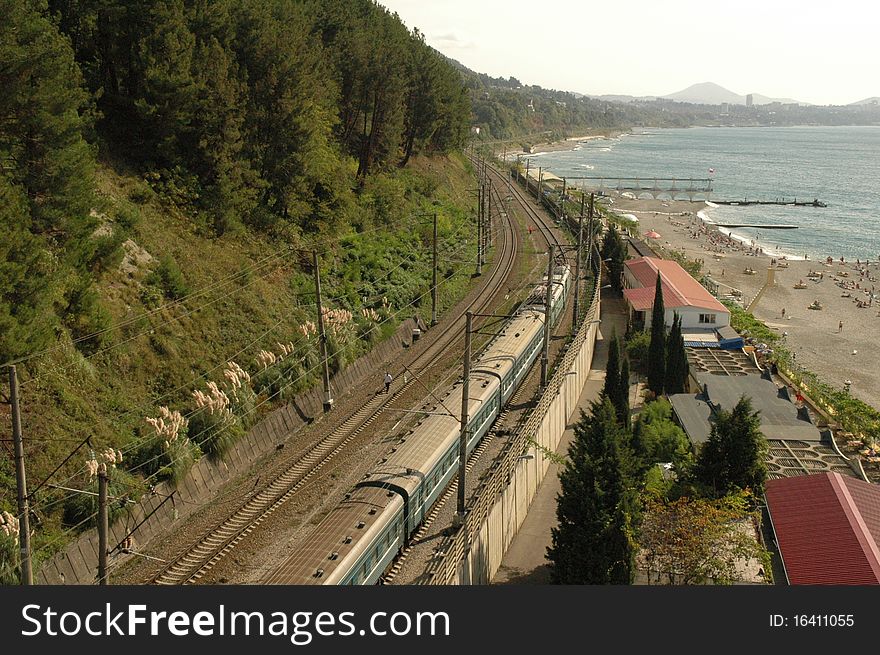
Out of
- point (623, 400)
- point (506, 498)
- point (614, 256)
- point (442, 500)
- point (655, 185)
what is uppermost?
point (655, 185)

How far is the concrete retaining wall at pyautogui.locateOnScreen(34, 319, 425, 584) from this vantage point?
843 inches

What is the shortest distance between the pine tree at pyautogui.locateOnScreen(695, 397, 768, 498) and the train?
9358 mm

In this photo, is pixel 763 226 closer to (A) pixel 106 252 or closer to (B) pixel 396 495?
(A) pixel 106 252

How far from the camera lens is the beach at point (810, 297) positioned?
54531 mm

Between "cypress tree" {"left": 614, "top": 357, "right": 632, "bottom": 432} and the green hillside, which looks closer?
the green hillside

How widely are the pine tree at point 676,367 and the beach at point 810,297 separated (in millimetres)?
14943

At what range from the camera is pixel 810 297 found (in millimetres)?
75938

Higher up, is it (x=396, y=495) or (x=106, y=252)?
(x=106, y=252)

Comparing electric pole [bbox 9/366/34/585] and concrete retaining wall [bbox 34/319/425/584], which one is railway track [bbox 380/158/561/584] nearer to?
concrete retaining wall [bbox 34/319/425/584]

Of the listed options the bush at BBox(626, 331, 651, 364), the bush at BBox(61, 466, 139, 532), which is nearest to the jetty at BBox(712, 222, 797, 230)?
the bush at BBox(626, 331, 651, 364)

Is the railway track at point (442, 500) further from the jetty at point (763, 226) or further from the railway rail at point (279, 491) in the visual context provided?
the jetty at point (763, 226)

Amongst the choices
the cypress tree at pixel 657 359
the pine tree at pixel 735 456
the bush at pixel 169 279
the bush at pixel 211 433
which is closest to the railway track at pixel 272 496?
the bush at pixel 211 433

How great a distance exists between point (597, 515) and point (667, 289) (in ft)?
123

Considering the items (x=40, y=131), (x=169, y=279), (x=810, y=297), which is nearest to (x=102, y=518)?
(x=40, y=131)
